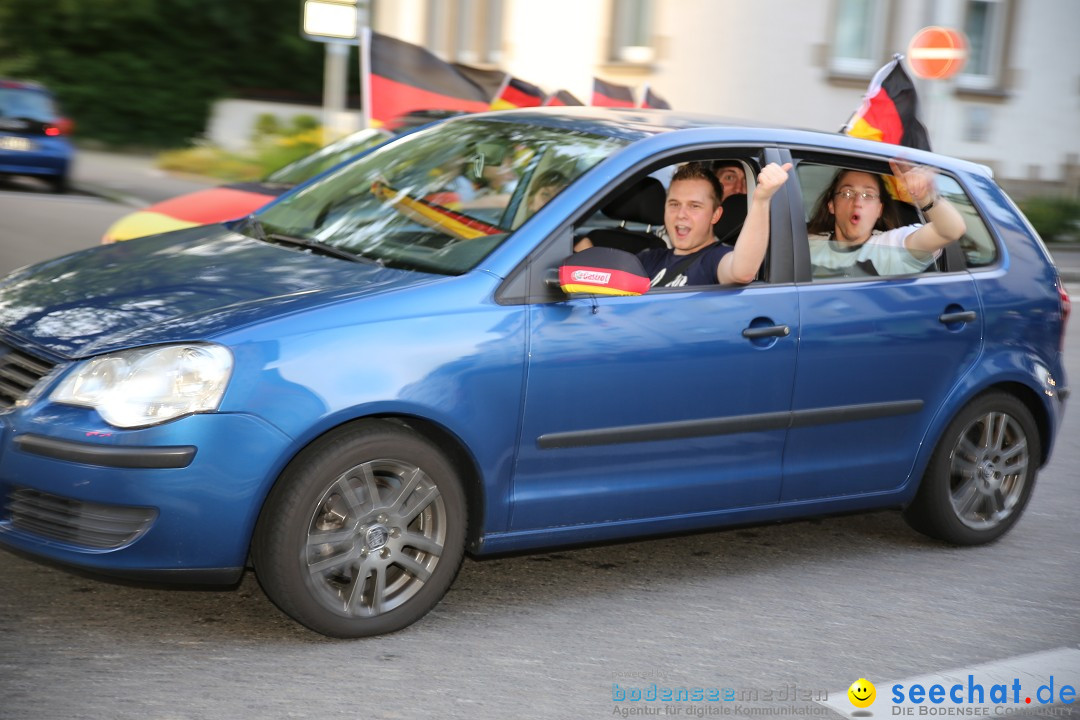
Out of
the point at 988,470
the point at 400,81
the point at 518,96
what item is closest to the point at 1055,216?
the point at 518,96

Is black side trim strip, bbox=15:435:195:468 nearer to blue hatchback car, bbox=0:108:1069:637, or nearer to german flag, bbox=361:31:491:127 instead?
blue hatchback car, bbox=0:108:1069:637

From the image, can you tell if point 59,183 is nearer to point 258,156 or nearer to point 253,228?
point 258,156

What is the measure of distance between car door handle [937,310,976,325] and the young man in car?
0.90m

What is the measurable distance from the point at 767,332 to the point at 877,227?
88 centimetres

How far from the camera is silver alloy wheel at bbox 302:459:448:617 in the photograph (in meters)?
4.19

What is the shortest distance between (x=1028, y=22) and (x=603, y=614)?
59.7 feet

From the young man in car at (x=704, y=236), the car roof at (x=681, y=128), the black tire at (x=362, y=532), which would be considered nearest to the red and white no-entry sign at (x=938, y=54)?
the car roof at (x=681, y=128)

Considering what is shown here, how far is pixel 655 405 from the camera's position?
4703 mm

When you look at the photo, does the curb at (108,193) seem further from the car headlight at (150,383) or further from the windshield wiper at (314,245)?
the car headlight at (150,383)

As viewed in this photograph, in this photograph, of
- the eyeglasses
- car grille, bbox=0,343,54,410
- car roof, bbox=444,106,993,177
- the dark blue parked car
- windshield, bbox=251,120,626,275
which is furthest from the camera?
the dark blue parked car

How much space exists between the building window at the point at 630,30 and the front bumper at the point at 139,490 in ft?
56.7

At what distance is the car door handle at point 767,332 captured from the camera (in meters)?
4.89

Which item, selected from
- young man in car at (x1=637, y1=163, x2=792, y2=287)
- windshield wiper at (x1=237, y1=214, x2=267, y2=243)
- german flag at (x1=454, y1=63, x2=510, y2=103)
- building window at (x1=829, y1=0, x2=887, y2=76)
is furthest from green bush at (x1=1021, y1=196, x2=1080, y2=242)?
windshield wiper at (x1=237, y1=214, x2=267, y2=243)

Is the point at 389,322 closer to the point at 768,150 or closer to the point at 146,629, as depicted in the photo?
the point at 146,629
